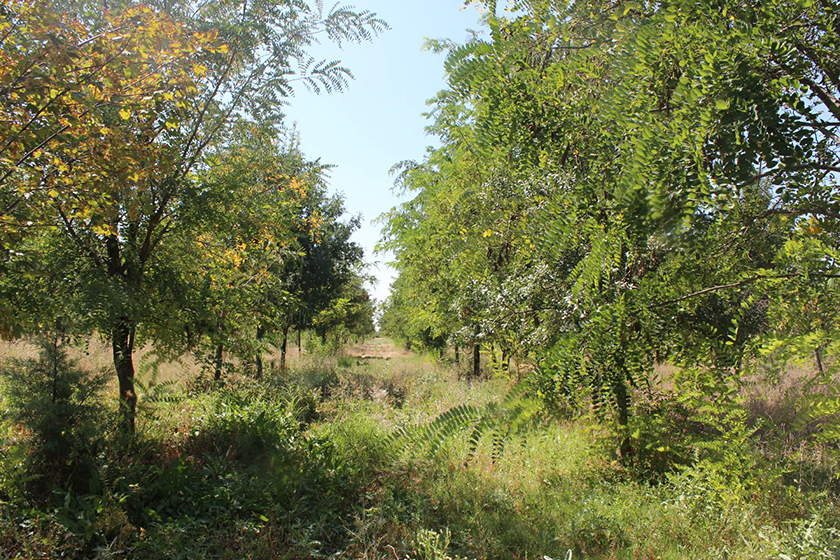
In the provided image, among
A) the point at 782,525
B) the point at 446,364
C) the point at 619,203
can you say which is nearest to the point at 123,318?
the point at 619,203

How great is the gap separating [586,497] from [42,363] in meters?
5.76

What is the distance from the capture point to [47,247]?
463 centimetres

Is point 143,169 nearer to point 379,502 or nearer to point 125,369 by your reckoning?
point 125,369

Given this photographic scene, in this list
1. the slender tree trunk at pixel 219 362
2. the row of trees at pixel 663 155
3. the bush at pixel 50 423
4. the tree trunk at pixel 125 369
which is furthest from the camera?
the slender tree trunk at pixel 219 362

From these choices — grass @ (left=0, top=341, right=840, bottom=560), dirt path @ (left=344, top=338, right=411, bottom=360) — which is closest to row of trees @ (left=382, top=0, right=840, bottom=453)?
grass @ (left=0, top=341, right=840, bottom=560)

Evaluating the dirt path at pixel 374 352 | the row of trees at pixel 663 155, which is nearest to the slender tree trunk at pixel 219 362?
the row of trees at pixel 663 155

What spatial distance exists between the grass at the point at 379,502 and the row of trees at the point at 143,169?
948 millimetres

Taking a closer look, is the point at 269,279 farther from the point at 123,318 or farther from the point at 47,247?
the point at 47,247

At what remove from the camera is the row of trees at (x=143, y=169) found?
277 centimetres

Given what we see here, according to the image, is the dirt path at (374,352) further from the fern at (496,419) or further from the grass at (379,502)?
the fern at (496,419)

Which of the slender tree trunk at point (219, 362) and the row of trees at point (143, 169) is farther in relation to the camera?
the slender tree trunk at point (219, 362)

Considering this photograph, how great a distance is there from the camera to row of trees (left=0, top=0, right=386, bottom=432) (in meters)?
2.77

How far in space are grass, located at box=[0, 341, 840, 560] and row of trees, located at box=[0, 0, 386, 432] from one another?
948 mm

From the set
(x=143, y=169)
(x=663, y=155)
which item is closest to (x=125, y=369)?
(x=143, y=169)
